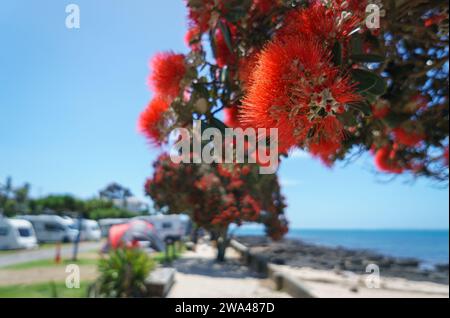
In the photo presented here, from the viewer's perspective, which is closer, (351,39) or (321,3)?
(321,3)

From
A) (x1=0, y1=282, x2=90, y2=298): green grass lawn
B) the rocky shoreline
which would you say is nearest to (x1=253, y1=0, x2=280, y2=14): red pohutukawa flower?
(x1=0, y1=282, x2=90, y2=298): green grass lawn

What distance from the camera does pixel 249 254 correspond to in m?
13.4

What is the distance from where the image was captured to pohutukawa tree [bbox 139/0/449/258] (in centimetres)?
121

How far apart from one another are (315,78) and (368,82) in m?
0.35

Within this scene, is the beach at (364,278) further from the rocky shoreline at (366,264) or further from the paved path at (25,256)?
the paved path at (25,256)

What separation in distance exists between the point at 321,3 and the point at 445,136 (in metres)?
2.97

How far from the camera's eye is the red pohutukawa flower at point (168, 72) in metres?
2.18

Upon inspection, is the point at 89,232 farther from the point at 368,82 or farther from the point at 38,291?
Result: the point at 368,82

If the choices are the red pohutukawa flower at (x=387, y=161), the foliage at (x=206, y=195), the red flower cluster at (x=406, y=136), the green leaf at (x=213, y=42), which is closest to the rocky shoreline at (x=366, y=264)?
the foliage at (x=206, y=195)

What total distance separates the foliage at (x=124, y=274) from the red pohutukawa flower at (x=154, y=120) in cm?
485

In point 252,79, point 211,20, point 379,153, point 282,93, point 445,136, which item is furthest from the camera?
point 379,153

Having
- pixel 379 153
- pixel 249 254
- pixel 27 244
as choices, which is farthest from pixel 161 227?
pixel 379 153

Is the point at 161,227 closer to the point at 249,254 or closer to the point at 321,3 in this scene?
the point at 249,254

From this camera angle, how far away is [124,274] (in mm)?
6535
